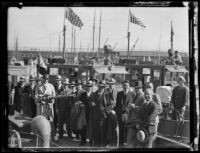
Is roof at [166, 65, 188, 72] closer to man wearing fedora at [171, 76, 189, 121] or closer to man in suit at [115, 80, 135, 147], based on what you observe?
man wearing fedora at [171, 76, 189, 121]

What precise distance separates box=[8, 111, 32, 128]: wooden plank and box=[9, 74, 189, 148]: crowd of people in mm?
76

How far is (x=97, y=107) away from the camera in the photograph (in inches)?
333

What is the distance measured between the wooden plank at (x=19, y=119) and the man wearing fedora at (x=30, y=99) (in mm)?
90

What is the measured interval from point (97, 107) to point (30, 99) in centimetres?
107

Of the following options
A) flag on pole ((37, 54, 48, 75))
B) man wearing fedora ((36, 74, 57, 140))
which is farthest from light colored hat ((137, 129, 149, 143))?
flag on pole ((37, 54, 48, 75))

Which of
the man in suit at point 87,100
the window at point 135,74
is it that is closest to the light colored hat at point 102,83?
the man in suit at point 87,100

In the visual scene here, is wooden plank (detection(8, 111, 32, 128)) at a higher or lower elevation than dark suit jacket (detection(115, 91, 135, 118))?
lower

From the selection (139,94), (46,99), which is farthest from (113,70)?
(46,99)

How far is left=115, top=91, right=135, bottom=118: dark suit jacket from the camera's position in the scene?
27.5ft

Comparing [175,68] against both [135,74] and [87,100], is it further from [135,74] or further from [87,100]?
[87,100]

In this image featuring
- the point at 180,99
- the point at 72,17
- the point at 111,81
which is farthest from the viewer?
the point at 111,81

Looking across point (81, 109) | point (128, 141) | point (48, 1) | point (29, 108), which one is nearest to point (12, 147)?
point (29, 108)

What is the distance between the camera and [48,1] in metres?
8.03

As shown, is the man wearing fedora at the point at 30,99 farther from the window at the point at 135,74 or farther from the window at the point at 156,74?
the window at the point at 156,74
